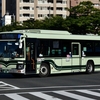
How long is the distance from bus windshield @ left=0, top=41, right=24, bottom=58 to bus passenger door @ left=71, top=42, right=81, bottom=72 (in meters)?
4.30

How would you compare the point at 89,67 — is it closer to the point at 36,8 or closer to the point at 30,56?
the point at 30,56

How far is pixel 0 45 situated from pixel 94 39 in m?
7.34

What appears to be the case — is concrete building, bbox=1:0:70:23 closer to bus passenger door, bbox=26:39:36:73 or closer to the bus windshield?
bus passenger door, bbox=26:39:36:73

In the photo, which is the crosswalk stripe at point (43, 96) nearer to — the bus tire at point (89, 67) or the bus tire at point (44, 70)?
the bus tire at point (44, 70)

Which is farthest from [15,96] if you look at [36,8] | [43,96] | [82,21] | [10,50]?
[36,8]

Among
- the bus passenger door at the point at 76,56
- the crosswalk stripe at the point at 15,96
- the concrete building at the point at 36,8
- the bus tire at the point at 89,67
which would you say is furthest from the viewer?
the concrete building at the point at 36,8

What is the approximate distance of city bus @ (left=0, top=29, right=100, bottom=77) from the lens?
2039 centimetres

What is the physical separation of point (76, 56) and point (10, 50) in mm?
5028

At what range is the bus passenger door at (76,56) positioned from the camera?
919 inches

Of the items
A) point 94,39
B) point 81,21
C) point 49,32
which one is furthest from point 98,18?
point 49,32

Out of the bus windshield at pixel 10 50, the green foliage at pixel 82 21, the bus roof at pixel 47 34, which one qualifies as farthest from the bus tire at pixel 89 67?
the green foliage at pixel 82 21

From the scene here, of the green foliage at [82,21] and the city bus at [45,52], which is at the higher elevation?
the green foliage at [82,21]

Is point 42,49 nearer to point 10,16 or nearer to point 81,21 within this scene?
point 81,21

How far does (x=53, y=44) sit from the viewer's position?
22109 mm
